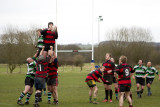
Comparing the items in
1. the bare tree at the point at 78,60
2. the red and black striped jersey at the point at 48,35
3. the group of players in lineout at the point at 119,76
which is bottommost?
the bare tree at the point at 78,60

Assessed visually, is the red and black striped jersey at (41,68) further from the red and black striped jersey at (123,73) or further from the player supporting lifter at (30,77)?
the red and black striped jersey at (123,73)

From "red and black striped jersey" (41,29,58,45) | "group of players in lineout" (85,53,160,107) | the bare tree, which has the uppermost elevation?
"red and black striped jersey" (41,29,58,45)

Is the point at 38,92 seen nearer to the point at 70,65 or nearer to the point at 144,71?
the point at 144,71

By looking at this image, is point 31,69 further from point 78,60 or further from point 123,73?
point 78,60

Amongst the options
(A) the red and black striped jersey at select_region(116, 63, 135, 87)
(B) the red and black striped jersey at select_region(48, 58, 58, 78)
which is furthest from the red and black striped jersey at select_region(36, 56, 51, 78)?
(A) the red and black striped jersey at select_region(116, 63, 135, 87)

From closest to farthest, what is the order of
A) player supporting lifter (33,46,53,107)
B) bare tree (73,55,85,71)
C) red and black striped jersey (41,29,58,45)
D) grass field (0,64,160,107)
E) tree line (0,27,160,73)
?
player supporting lifter (33,46,53,107) < red and black striped jersey (41,29,58,45) < grass field (0,64,160,107) < tree line (0,27,160,73) < bare tree (73,55,85,71)

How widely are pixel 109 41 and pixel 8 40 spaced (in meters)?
21.2

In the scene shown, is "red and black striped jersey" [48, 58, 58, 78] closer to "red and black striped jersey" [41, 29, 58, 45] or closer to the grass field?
"red and black striped jersey" [41, 29, 58, 45]

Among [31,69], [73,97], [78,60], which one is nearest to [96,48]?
[78,60]

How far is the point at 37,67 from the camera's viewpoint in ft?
33.0

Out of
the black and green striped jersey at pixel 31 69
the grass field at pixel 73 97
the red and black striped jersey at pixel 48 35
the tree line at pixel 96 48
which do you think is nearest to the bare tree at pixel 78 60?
the tree line at pixel 96 48

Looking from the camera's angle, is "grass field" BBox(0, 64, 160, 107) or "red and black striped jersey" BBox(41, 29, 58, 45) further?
"grass field" BBox(0, 64, 160, 107)

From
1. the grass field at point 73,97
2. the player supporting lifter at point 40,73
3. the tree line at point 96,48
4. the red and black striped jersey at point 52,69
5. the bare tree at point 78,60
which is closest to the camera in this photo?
the player supporting lifter at point 40,73

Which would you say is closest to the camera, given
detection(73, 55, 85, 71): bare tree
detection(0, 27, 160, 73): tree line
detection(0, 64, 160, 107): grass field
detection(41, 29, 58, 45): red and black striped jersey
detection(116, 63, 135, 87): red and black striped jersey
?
detection(116, 63, 135, 87): red and black striped jersey
